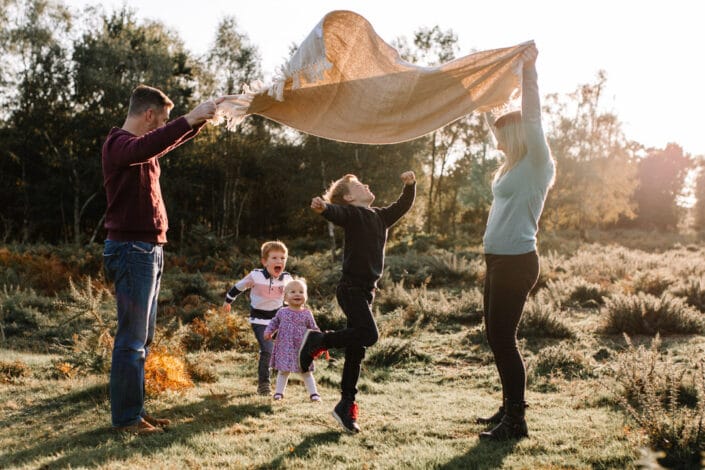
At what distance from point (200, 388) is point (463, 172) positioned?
110 ft

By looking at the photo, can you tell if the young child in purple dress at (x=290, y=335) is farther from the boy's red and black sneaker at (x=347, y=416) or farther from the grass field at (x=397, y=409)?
the boy's red and black sneaker at (x=347, y=416)

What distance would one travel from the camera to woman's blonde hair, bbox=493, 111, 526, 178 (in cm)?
389

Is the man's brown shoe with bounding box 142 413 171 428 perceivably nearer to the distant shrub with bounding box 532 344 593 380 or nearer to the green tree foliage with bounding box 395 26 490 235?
the distant shrub with bounding box 532 344 593 380

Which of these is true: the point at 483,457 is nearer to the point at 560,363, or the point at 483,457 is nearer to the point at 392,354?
the point at 560,363

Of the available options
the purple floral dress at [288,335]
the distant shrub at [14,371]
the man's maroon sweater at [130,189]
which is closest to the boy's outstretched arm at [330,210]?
the man's maroon sweater at [130,189]

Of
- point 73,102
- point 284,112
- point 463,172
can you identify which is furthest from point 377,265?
point 463,172

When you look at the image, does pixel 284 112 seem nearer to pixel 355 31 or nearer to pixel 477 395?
pixel 355 31

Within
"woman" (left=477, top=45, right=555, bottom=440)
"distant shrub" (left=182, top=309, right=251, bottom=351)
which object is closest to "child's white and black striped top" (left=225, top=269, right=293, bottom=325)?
"distant shrub" (left=182, top=309, right=251, bottom=351)

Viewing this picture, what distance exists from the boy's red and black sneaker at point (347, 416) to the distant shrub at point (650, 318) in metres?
5.24

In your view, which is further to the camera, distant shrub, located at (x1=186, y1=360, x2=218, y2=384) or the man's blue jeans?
distant shrub, located at (x1=186, y1=360, x2=218, y2=384)

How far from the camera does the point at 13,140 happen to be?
24.6 meters

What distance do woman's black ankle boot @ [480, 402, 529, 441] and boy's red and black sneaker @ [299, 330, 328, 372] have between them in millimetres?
1477

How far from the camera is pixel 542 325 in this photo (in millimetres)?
8039

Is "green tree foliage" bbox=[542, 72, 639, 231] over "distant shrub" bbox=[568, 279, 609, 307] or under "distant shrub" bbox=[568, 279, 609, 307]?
over
